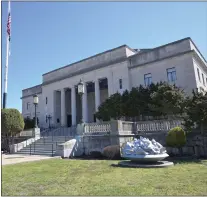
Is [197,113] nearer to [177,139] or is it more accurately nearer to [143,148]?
[177,139]

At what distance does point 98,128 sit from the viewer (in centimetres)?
1917

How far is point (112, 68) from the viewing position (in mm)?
35969

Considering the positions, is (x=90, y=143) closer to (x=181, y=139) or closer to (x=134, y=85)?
(x=181, y=139)

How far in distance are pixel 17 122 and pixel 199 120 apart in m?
18.4

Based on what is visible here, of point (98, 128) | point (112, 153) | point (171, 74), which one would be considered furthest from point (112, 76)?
point (112, 153)

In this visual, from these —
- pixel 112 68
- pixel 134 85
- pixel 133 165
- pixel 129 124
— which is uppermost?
pixel 112 68

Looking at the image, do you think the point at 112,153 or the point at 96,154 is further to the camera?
the point at 96,154

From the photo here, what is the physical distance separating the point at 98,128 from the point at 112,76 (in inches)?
706

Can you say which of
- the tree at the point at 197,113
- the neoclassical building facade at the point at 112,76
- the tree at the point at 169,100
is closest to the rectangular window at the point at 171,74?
the neoclassical building facade at the point at 112,76

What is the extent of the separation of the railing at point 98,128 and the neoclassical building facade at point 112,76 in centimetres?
1425

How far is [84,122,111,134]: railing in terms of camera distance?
18630 millimetres

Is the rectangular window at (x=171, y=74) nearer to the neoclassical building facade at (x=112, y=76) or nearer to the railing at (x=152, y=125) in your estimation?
the neoclassical building facade at (x=112, y=76)

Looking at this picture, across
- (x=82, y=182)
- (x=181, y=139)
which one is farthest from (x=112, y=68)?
(x=82, y=182)

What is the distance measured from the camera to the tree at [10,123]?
22.7 metres
